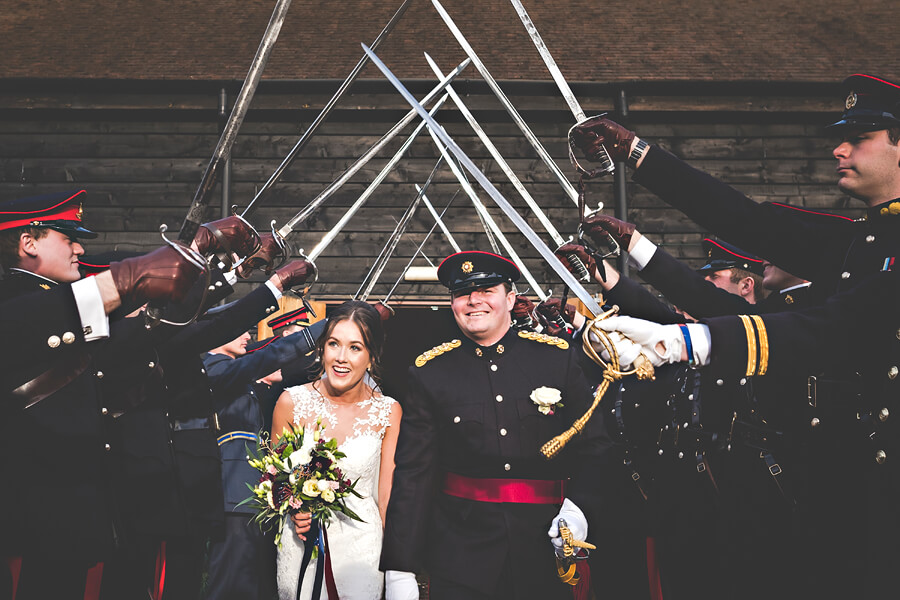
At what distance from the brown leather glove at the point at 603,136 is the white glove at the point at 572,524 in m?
1.62

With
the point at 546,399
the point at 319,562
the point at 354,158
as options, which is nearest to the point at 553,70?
the point at 546,399

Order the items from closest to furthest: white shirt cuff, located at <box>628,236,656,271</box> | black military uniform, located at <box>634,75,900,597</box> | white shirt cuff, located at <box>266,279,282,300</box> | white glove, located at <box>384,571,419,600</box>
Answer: black military uniform, located at <box>634,75,900,597</box> < white glove, located at <box>384,571,419,600</box> < white shirt cuff, located at <box>628,236,656,271</box> < white shirt cuff, located at <box>266,279,282,300</box>

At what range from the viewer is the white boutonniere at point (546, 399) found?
3676 mm

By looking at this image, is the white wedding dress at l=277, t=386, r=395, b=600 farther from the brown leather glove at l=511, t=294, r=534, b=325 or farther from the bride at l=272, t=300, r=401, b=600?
the brown leather glove at l=511, t=294, r=534, b=325

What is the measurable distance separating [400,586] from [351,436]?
36.3 inches

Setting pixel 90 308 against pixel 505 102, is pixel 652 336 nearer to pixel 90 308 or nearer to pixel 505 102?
pixel 90 308

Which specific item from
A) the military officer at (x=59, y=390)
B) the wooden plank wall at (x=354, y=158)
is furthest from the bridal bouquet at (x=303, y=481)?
the wooden plank wall at (x=354, y=158)

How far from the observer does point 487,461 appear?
12.0 feet

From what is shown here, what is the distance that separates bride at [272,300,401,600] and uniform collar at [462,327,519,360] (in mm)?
679

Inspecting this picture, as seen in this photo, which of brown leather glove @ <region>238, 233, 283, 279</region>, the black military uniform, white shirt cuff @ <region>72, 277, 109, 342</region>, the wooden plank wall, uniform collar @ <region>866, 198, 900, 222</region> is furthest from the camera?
the wooden plank wall

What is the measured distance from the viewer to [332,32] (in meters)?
11.0

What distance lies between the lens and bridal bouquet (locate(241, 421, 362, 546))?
378cm

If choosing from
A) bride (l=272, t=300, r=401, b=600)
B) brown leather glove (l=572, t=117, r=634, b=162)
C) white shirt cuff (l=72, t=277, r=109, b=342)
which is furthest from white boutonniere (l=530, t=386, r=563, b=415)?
white shirt cuff (l=72, t=277, r=109, b=342)

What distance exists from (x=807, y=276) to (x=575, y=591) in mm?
1790
